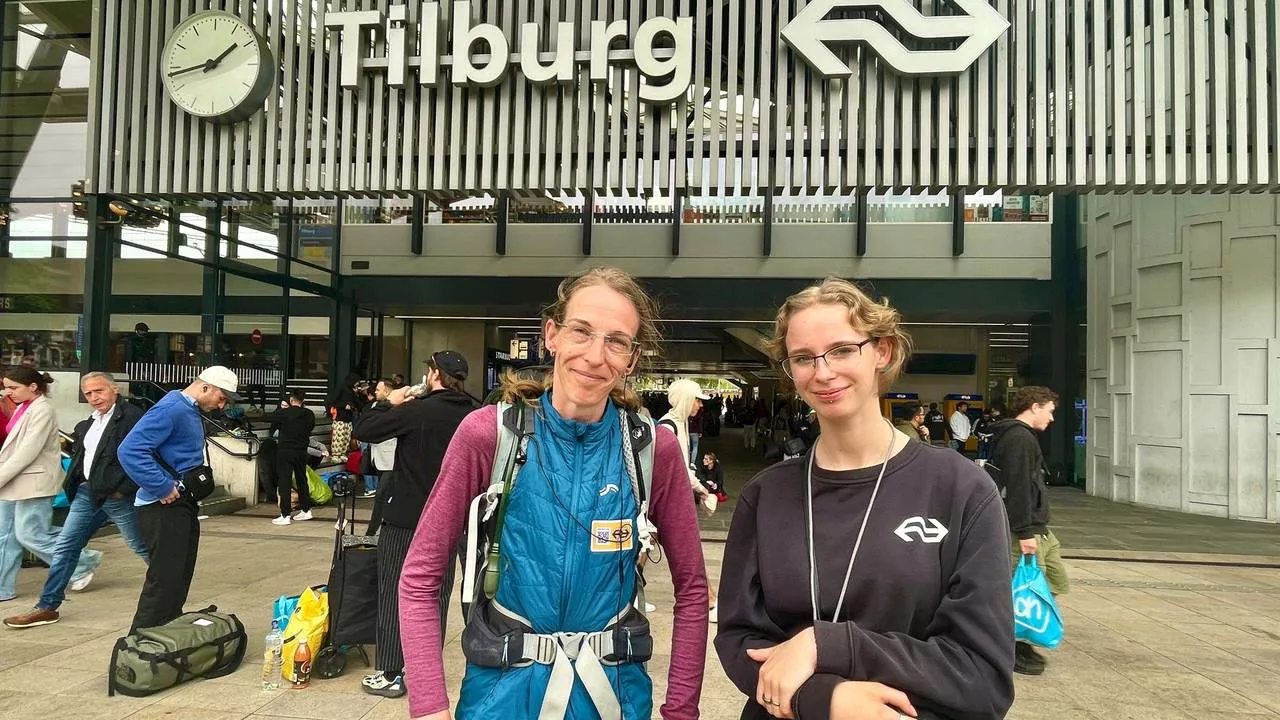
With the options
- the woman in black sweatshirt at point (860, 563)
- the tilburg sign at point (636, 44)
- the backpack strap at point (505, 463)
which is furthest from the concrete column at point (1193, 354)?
the backpack strap at point (505, 463)

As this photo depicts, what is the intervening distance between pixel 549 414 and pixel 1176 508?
12138 millimetres

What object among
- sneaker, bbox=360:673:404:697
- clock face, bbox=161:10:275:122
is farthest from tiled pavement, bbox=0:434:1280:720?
clock face, bbox=161:10:275:122

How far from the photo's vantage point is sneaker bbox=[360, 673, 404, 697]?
3.60 meters

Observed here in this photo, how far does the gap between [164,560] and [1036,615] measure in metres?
4.79

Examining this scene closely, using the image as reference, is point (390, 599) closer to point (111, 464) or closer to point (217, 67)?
point (111, 464)

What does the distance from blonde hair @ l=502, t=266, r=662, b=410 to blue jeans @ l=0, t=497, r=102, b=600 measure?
17.1 feet

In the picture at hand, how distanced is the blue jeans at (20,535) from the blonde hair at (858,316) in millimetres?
5817

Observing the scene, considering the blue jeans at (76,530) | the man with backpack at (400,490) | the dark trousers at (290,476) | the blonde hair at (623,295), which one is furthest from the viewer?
the dark trousers at (290,476)

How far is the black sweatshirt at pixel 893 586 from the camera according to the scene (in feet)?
3.76

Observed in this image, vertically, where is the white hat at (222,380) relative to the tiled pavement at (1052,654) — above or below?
above

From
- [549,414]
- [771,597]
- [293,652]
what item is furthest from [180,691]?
[771,597]

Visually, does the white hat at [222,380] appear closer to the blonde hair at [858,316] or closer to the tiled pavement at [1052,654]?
the tiled pavement at [1052,654]

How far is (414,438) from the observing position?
3.75 m

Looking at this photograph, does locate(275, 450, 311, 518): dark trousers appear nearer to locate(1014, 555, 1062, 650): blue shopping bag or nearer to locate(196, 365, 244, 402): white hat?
locate(196, 365, 244, 402): white hat
